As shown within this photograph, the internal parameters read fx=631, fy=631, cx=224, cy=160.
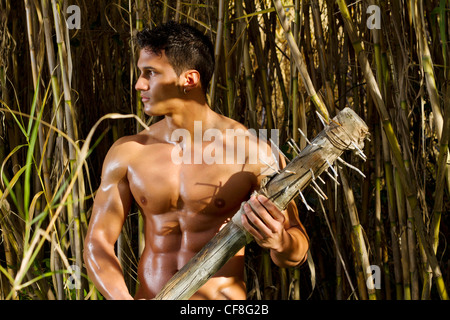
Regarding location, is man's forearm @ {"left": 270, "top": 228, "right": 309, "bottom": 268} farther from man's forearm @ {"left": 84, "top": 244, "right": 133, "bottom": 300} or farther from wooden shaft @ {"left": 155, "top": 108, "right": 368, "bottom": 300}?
man's forearm @ {"left": 84, "top": 244, "right": 133, "bottom": 300}

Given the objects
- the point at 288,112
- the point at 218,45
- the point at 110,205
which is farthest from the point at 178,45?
the point at 288,112

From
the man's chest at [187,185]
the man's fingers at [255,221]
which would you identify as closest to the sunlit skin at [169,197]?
the man's chest at [187,185]

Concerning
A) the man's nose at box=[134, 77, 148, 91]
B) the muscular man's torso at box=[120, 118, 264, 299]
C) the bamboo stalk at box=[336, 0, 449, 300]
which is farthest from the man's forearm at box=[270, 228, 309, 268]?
the man's nose at box=[134, 77, 148, 91]

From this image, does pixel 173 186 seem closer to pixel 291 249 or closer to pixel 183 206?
pixel 183 206

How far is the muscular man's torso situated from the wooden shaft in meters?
0.18

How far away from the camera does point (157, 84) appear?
1156 millimetres

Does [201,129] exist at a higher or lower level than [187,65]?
lower

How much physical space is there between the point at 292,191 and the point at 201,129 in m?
0.30

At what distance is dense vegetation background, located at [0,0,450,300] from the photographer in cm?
126

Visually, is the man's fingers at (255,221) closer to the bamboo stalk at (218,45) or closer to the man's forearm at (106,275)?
the man's forearm at (106,275)

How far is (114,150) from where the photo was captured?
Answer: 1254 mm

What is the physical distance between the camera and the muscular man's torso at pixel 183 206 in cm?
119
